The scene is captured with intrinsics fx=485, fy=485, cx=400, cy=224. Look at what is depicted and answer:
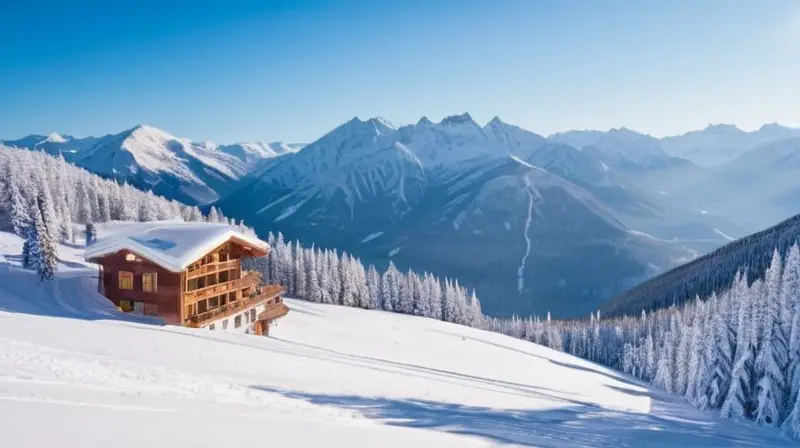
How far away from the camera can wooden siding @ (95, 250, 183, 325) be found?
35156 mm

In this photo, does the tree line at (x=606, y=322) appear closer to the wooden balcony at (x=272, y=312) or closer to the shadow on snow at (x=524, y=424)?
the shadow on snow at (x=524, y=424)

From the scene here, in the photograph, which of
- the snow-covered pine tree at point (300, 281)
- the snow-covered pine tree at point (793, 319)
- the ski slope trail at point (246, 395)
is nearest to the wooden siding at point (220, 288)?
the ski slope trail at point (246, 395)

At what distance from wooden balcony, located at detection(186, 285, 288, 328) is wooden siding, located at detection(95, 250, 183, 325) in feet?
4.49

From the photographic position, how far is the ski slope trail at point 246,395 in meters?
11.9

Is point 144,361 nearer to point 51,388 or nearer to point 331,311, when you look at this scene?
point 51,388

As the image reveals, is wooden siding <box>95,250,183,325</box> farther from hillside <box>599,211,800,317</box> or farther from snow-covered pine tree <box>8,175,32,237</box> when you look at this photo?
hillside <box>599,211,800,317</box>

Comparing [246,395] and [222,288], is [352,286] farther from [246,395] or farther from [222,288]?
[246,395]

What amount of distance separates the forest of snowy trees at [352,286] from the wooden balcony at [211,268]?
49.9 meters

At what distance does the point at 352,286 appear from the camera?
97562 millimetres

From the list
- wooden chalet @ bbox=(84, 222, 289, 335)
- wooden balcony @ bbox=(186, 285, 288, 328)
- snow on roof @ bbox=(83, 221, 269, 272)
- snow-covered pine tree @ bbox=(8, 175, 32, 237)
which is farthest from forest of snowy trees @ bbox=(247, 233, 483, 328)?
snow on roof @ bbox=(83, 221, 269, 272)

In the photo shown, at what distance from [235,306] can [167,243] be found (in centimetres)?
801

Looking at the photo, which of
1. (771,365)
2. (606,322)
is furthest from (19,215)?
(606,322)

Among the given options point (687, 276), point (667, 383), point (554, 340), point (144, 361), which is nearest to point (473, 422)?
point (144, 361)

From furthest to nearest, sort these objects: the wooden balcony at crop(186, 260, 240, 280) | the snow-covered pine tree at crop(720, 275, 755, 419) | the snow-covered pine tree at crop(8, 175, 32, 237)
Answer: the snow-covered pine tree at crop(8, 175, 32, 237)
the snow-covered pine tree at crop(720, 275, 755, 419)
the wooden balcony at crop(186, 260, 240, 280)
